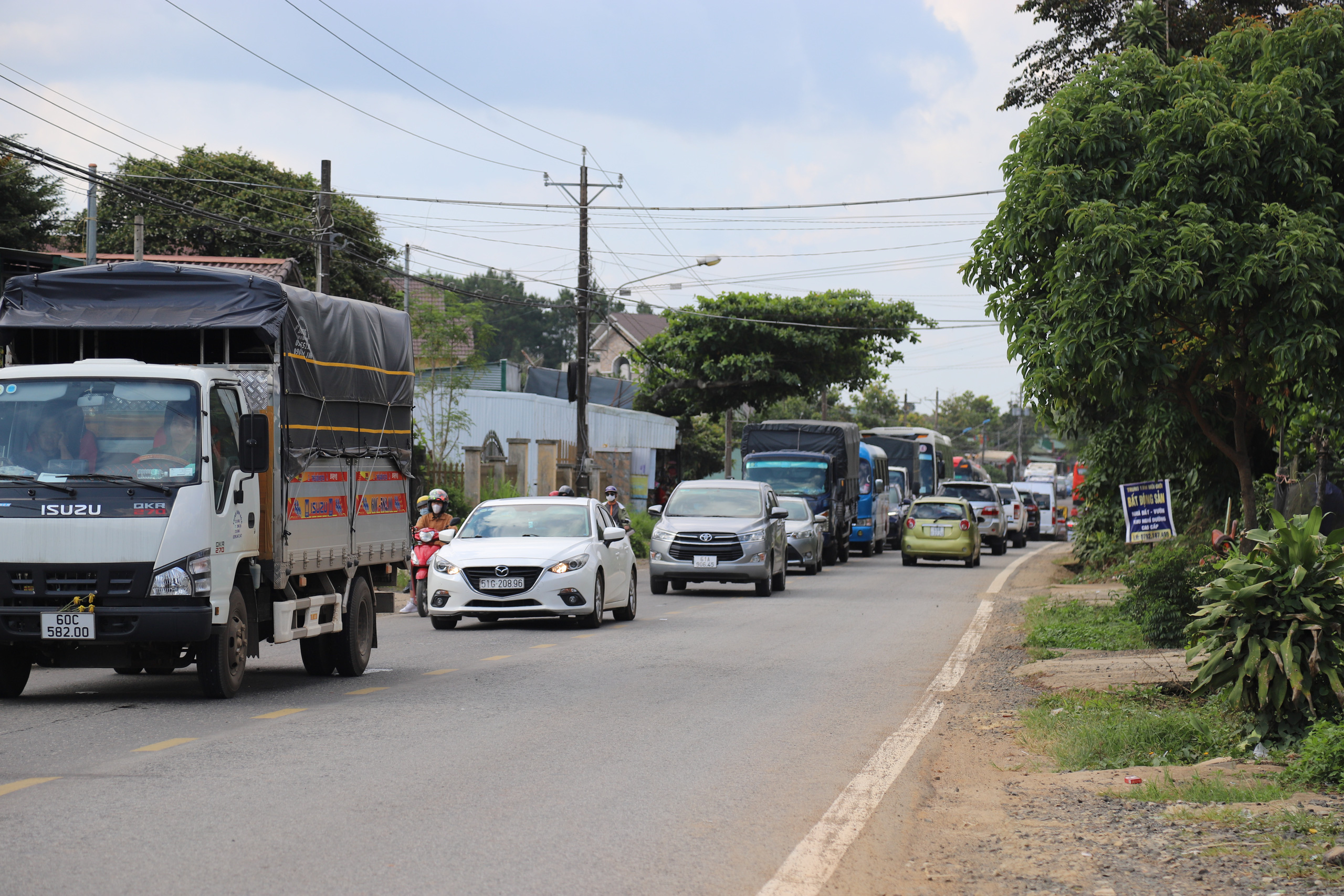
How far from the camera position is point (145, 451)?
10.4 metres

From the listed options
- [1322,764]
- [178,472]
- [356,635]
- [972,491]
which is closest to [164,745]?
[178,472]

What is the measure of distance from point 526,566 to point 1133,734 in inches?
361

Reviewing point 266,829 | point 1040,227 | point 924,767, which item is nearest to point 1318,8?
point 1040,227

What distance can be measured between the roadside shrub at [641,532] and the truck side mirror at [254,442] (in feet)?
81.5

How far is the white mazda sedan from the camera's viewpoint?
16906 mm

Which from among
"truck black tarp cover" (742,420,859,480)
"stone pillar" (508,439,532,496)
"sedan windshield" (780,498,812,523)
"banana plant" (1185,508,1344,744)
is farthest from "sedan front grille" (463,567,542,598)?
"truck black tarp cover" (742,420,859,480)

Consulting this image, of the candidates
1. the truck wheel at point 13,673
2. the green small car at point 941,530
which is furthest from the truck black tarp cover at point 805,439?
the truck wheel at point 13,673

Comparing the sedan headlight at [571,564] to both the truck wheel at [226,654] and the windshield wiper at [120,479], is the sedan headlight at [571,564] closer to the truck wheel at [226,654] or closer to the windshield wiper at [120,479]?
the truck wheel at [226,654]

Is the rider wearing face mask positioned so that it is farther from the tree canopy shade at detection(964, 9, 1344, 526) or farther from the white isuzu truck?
the tree canopy shade at detection(964, 9, 1344, 526)

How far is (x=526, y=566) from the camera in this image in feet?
55.3

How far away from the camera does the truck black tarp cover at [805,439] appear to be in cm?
3738

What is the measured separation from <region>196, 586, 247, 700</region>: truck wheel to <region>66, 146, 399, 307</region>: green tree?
31001 mm

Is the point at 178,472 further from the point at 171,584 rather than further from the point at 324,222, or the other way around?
the point at 324,222

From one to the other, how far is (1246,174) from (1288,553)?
461 centimetres
